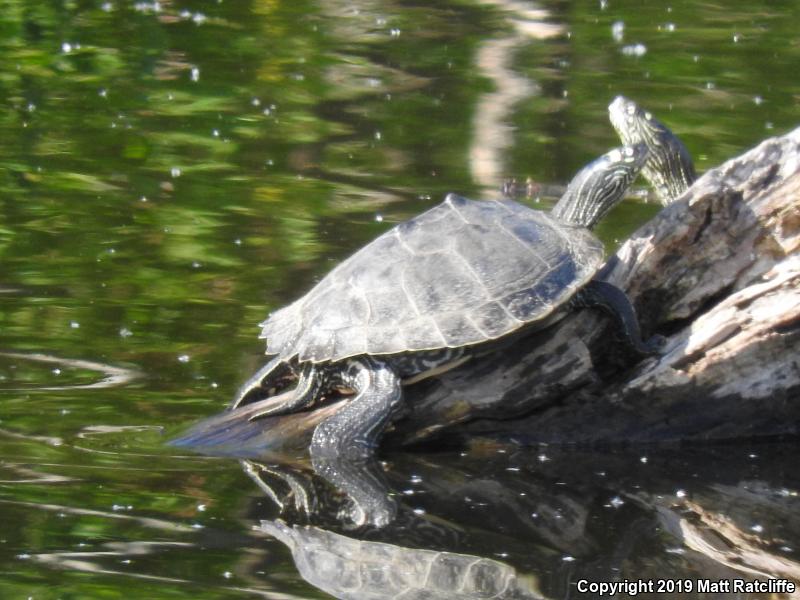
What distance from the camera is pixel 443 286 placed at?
509 cm

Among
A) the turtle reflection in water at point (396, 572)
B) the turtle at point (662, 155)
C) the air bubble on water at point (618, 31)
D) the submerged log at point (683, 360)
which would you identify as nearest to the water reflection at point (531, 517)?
the turtle reflection in water at point (396, 572)

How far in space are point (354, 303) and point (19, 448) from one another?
1.40 m

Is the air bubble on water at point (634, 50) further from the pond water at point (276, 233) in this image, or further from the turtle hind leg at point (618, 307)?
the turtle hind leg at point (618, 307)

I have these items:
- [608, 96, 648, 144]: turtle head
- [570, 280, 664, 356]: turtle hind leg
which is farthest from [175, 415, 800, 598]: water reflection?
[608, 96, 648, 144]: turtle head

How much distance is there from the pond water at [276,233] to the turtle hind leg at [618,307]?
0.43 m

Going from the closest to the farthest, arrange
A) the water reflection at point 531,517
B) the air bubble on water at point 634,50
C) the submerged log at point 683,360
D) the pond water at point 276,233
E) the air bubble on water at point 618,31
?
the water reflection at point 531,517, the pond water at point 276,233, the submerged log at point 683,360, the air bubble on water at point 634,50, the air bubble on water at point 618,31

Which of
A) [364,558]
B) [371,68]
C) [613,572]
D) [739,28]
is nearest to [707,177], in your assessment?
[613,572]

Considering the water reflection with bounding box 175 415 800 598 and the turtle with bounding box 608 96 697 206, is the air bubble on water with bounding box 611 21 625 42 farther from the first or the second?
the water reflection with bounding box 175 415 800 598

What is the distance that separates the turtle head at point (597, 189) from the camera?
5.59 meters

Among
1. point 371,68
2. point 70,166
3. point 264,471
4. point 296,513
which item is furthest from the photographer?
point 371,68

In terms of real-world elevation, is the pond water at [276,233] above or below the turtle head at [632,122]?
below

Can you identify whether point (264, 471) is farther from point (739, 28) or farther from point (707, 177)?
point (739, 28)

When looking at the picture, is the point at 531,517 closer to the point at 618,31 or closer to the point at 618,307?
the point at 618,307

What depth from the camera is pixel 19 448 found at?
16.3 ft
